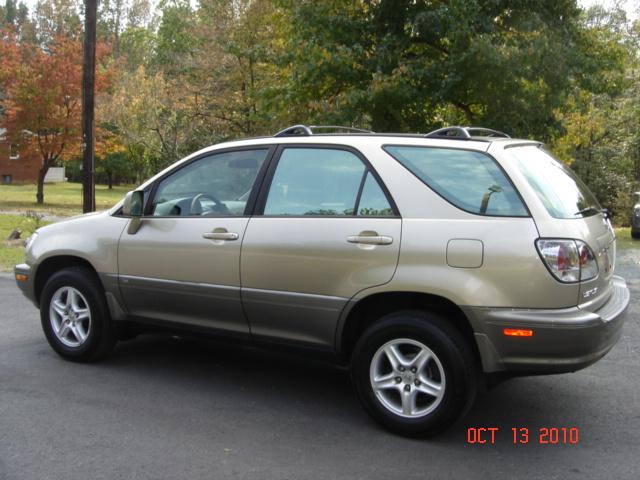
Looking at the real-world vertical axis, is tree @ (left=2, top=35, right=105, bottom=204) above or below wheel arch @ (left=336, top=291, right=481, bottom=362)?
above

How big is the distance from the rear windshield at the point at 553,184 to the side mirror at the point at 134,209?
269 cm

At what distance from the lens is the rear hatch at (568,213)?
3871mm

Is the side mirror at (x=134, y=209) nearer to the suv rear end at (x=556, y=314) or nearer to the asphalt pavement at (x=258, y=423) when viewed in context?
the asphalt pavement at (x=258, y=423)

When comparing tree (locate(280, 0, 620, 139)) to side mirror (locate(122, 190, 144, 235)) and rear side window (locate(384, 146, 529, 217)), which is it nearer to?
side mirror (locate(122, 190, 144, 235))

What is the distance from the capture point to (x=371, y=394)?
4219 millimetres

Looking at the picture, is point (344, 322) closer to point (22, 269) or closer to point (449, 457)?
point (449, 457)

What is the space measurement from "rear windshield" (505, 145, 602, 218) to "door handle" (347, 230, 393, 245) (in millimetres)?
882

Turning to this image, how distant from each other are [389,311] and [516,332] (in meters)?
0.83

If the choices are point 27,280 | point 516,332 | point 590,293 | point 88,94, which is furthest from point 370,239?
point 88,94

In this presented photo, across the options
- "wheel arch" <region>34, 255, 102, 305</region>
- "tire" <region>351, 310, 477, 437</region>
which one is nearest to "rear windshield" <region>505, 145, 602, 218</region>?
"tire" <region>351, 310, 477, 437</region>

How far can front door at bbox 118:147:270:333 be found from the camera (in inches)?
188

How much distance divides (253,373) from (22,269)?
7.16 feet

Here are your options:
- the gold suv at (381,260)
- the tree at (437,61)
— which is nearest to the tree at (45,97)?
the tree at (437,61)

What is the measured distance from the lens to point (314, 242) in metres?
4.40
